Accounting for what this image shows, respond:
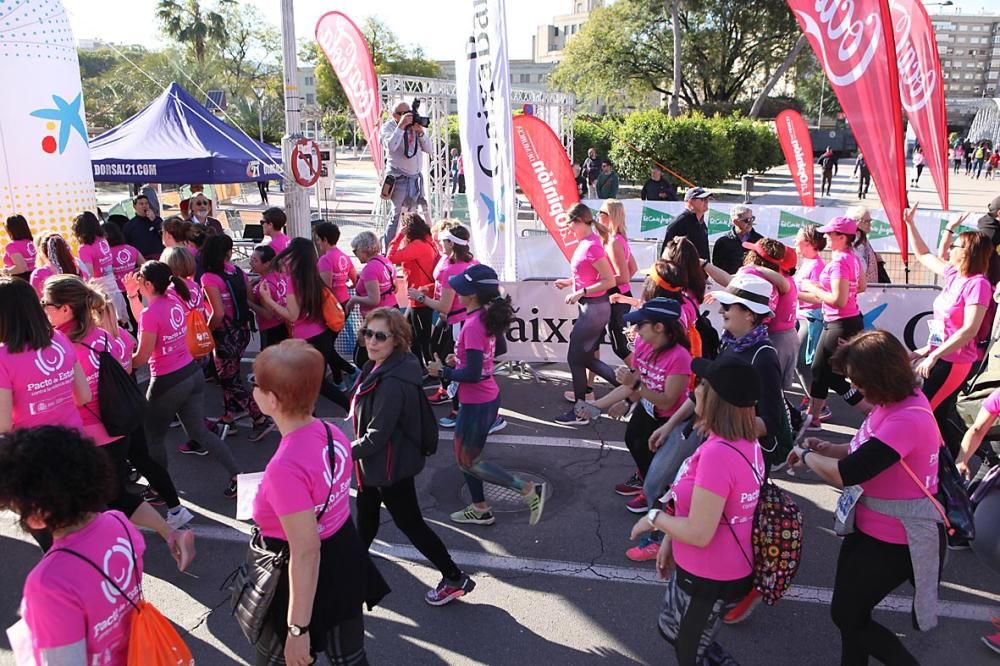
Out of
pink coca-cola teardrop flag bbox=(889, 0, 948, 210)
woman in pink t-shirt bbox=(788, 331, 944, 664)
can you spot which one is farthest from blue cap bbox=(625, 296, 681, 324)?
pink coca-cola teardrop flag bbox=(889, 0, 948, 210)

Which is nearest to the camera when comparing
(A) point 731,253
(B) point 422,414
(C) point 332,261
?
(B) point 422,414

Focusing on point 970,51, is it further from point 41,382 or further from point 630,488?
point 41,382

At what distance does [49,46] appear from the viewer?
25.8ft

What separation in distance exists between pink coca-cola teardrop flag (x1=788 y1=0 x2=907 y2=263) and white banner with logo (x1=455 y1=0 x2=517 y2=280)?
2.85 meters

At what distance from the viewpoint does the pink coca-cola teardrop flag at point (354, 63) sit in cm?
1217

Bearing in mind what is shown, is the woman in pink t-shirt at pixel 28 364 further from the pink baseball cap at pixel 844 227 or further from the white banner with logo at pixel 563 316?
the pink baseball cap at pixel 844 227

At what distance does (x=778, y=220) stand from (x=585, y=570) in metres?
12.3

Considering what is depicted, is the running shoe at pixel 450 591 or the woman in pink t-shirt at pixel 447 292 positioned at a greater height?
the woman in pink t-shirt at pixel 447 292

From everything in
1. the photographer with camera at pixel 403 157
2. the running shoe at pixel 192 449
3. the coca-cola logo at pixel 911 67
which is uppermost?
the coca-cola logo at pixel 911 67

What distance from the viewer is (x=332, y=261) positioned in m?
6.95

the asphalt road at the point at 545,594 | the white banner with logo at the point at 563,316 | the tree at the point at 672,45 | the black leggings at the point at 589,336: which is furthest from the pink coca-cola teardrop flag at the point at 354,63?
the tree at the point at 672,45

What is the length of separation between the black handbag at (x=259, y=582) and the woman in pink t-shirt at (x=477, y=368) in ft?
6.52

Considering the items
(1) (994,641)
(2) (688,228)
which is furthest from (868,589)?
(2) (688,228)

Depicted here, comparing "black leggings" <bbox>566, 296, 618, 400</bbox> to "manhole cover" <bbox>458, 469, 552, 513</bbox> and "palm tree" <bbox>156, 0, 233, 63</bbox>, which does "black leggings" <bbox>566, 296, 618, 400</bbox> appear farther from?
"palm tree" <bbox>156, 0, 233, 63</bbox>
